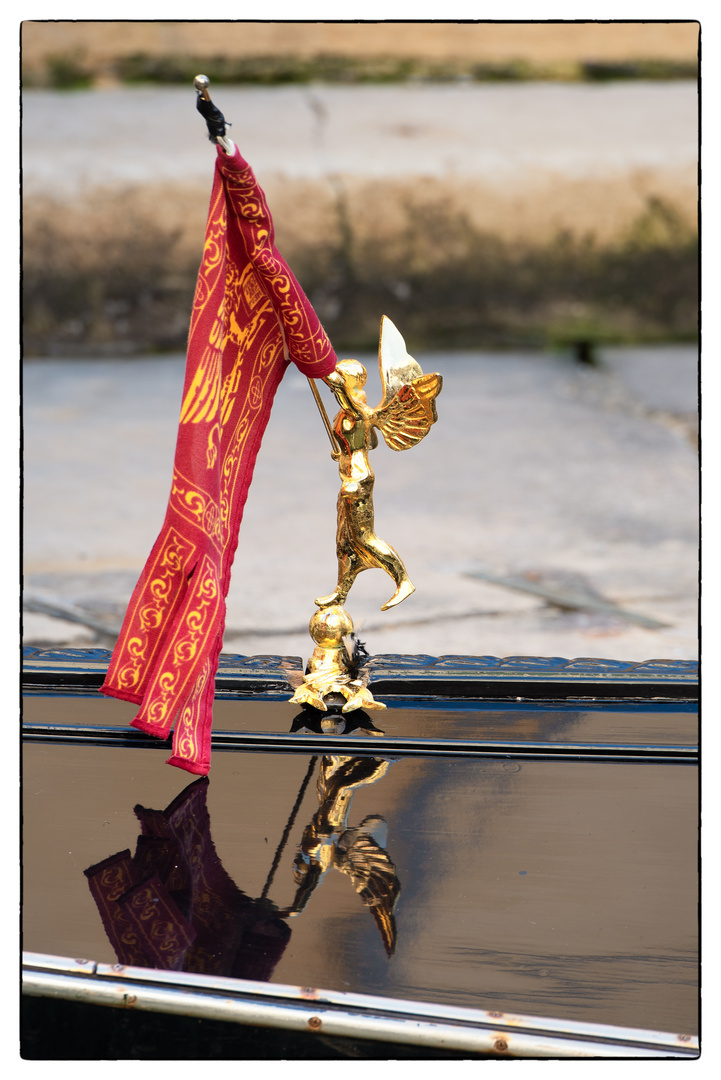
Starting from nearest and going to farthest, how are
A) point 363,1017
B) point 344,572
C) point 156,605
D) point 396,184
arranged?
point 363,1017, point 156,605, point 344,572, point 396,184

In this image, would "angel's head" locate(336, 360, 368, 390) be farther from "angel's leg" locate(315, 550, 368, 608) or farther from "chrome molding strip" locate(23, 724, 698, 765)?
"chrome molding strip" locate(23, 724, 698, 765)

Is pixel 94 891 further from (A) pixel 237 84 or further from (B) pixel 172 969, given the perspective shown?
(A) pixel 237 84

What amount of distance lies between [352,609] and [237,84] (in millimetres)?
2742

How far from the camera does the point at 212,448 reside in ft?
2.97

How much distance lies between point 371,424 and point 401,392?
1.8 inches

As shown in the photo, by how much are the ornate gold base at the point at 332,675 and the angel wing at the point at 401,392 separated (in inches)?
7.7

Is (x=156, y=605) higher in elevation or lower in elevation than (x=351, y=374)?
lower

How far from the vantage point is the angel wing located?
1.03m

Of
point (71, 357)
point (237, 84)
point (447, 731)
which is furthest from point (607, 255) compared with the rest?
point (447, 731)

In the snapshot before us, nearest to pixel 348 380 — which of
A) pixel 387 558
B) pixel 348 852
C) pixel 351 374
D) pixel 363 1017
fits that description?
pixel 351 374

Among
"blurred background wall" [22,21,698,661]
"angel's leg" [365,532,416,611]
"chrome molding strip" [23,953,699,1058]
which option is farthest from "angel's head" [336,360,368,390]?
"blurred background wall" [22,21,698,661]

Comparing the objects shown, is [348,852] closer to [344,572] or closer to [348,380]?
[344,572]

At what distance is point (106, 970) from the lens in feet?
2.42

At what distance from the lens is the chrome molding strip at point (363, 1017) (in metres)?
0.69
